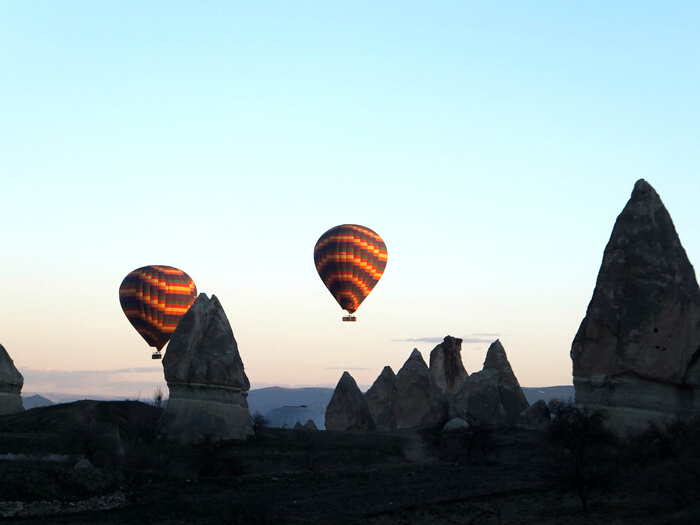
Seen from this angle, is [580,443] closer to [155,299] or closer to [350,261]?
[350,261]

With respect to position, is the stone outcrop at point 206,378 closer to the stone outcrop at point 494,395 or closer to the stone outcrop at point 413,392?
the stone outcrop at point 494,395

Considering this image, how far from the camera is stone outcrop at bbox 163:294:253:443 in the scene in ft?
194

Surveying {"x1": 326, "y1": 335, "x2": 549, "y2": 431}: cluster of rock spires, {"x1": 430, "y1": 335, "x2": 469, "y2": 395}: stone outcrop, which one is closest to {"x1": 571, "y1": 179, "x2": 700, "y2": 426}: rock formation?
{"x1": 326, "y1": 335, "x2": 549, "y2": 431}: cluster of rock spires

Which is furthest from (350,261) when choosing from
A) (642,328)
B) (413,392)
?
(642,328)

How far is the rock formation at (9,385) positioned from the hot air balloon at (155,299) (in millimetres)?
9987

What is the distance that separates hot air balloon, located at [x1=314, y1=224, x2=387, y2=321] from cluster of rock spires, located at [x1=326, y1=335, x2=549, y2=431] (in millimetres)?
6944

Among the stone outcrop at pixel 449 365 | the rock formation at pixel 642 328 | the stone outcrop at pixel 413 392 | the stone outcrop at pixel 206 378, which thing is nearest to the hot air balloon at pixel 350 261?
the stone outcrop at pixel 413 392

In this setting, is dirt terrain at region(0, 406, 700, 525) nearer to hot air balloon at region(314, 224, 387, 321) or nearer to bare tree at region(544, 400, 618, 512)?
bare tree at region(544, 400, 618, 512)

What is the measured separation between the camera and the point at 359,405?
76.8m

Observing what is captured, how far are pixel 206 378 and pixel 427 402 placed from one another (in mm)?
24097

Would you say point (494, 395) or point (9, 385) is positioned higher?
point (9, 385)

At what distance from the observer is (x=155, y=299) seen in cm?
7431

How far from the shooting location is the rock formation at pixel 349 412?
76.2 metres

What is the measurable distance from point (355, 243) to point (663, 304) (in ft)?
113
